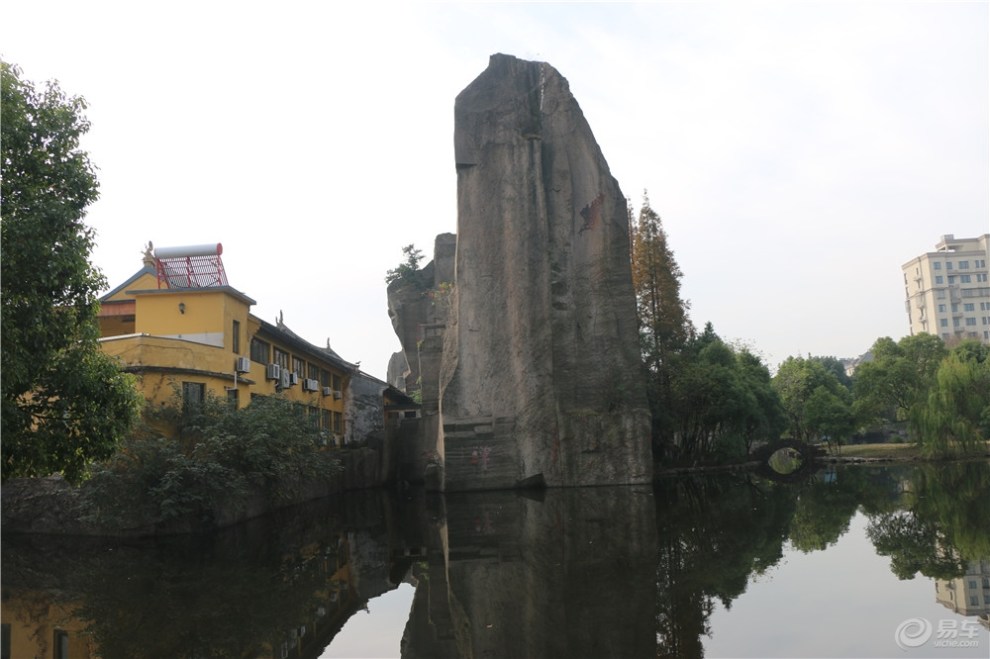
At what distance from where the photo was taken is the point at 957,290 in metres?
97.6

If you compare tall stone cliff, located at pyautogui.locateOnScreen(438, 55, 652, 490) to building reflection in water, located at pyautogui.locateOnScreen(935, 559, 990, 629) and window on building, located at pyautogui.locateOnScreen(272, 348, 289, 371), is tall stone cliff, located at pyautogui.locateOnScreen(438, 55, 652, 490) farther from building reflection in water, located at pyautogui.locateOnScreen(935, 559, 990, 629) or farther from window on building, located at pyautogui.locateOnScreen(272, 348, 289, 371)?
building reflection in water, located at pyautogui.locateOnScreen(935, 559, 990, 629)

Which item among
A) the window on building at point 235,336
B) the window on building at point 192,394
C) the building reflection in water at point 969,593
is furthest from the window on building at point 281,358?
the building reflection in water at point 969,593

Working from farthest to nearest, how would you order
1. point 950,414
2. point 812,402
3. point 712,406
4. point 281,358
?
point 812,402 < point 712,406 < point 950,414 < point 281,358

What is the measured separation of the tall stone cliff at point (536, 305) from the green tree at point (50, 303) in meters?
17.7

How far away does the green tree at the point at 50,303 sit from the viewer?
9.67 meters

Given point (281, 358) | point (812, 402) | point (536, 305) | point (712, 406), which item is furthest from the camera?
point (812, 402)

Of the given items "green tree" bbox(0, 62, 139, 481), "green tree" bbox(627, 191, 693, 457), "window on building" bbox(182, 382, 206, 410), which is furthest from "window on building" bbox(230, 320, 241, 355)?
"green tree" bbox(627, 191, 693, 457)

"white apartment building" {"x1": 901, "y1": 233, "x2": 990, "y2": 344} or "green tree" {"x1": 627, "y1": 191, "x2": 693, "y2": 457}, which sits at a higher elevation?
"white apartment building" {"x1": 901, "y1": 233, "x2": 990, "y2": 344}

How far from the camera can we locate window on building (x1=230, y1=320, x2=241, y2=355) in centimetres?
2395

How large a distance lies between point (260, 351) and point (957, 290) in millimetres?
93175

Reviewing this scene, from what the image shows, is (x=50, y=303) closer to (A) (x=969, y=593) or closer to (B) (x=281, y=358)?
(A) (x=969, y=593)
